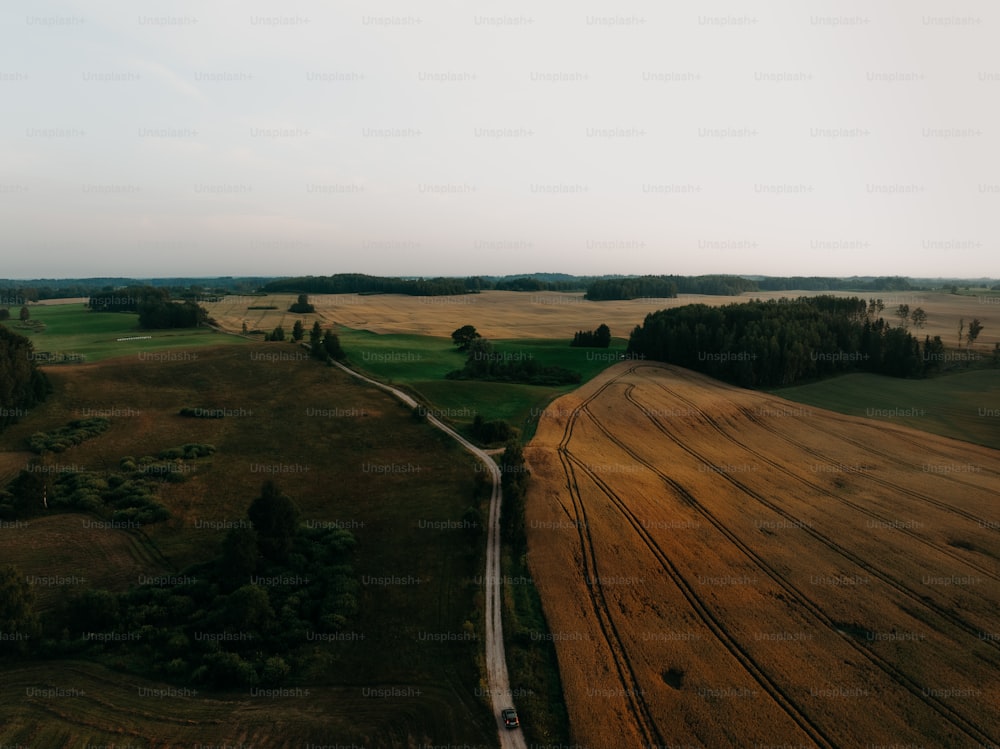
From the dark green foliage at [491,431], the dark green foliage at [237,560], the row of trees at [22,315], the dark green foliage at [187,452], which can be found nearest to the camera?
the dark green foliage at [237,560]

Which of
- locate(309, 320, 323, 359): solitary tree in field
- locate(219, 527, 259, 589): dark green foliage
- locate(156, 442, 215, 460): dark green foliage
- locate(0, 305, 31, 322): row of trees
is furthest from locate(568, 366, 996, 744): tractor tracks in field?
locate(0, 305, 31, 322): row of trees

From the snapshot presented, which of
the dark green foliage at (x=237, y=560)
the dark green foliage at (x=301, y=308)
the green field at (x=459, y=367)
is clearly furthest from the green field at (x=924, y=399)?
the dark green foliage at (x=301, y=308)

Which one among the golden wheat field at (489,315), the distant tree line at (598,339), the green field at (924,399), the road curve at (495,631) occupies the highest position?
the golden wheat field at (489,315)

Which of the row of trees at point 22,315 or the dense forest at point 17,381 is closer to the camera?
the dense forest at point 17,381

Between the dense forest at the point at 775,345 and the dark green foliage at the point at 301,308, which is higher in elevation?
the dark green foliage at the point at 301,308

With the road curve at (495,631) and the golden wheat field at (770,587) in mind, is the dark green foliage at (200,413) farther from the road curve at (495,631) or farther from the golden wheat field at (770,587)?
the golden wheat field at (770,587)

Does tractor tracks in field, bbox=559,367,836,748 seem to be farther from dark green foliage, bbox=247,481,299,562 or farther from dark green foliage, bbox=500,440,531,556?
dark green foliage, bbox=247,481,299,562

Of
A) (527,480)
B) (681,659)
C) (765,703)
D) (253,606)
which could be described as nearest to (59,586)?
(253,606)
